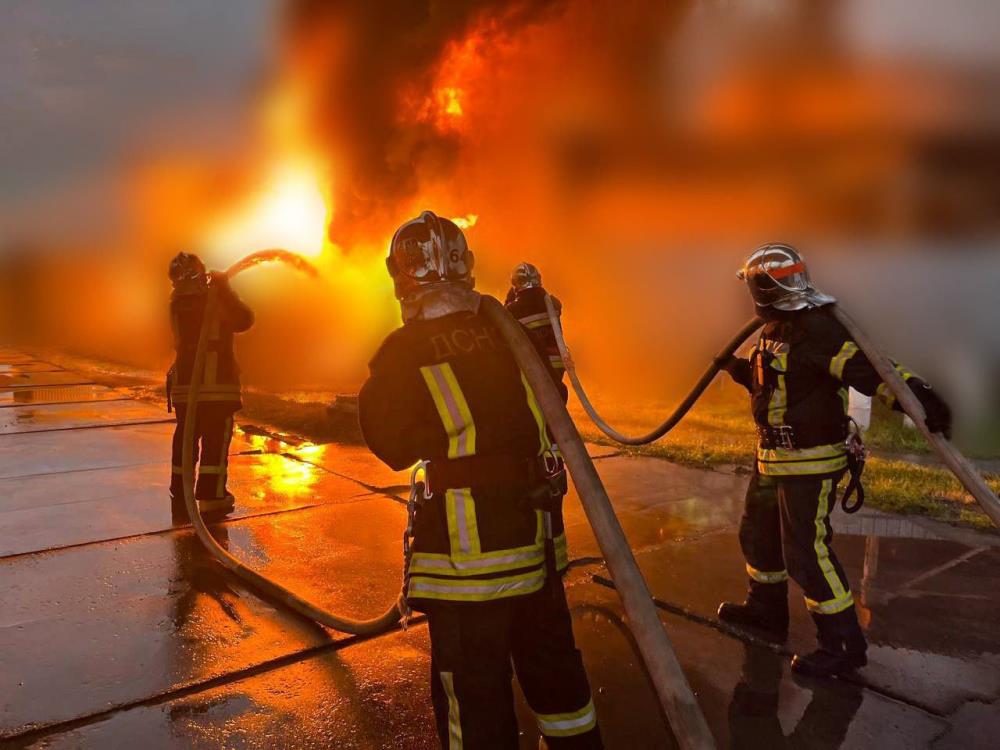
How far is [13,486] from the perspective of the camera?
240 inches

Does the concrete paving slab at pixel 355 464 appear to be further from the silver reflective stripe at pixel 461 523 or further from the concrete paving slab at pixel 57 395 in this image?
the concrete paving slab at pixel 57 395

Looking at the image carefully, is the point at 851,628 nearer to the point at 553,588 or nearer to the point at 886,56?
the point at 553,588

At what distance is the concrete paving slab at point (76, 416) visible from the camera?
9141mm

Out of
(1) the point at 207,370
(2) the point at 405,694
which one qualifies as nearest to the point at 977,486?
(2) the point at 405,694

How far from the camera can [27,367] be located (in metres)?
18.9

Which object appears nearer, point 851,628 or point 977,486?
point 977,486

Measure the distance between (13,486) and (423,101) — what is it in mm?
6424

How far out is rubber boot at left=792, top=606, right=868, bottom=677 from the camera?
9.59 feet

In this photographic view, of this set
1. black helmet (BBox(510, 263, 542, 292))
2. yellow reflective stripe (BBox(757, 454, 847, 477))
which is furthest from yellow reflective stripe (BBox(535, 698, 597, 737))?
black helmet (BBox(510, 263, 542, 292))

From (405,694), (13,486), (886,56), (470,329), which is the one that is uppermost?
(886,56)

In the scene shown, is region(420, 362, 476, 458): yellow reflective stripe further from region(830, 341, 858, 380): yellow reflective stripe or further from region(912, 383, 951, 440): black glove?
region(912, 383, 951, 440): black glove

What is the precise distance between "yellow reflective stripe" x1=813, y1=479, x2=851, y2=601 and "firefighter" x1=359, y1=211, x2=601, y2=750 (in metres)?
1.44

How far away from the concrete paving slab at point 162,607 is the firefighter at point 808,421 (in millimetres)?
2097

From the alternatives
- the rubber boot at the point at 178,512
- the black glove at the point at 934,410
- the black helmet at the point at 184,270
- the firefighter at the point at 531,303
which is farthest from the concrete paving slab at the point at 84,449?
the black glove at the point at 934,410
